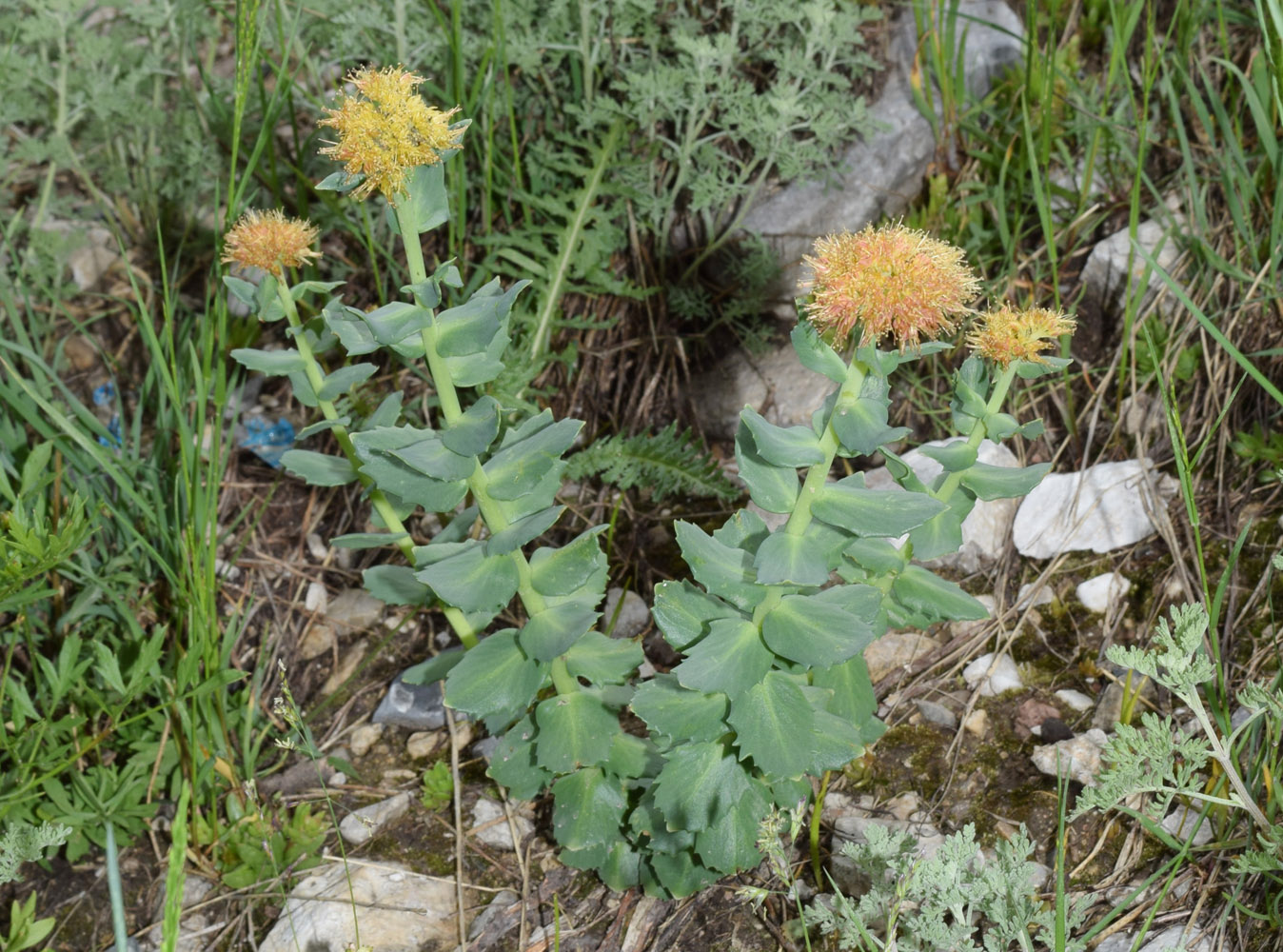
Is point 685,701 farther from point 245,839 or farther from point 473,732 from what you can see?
point 245,839

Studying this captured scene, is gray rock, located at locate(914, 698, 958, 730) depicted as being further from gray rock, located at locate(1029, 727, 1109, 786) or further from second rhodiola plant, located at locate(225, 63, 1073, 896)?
second rhodiola plant, located at locate(225, 63, 1073, 896)

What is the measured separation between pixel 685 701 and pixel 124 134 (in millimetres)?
3376

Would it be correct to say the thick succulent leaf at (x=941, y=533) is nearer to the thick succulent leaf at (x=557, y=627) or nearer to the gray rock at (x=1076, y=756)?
the thick succulent leaf at (x=557, y=627)

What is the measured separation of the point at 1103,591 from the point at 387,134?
2031 millimetres

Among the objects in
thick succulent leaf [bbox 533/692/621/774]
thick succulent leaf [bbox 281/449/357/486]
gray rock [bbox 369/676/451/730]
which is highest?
thick succulent leaf [bbox 281/449/357/486]

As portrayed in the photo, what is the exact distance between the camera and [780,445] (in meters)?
1.55

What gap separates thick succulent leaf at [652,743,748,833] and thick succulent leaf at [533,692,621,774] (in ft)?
0.50

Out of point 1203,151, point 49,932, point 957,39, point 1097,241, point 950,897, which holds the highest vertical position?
point 957,39

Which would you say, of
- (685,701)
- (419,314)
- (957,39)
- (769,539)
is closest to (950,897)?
(685,701)

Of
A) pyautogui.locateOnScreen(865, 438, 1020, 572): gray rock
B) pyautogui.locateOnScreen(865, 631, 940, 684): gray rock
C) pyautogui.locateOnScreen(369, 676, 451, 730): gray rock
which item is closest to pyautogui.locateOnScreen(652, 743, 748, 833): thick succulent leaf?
pyautogui.locateOnScreen(865, 631, 940, 684): gray rock

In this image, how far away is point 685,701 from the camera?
1867 millimetres

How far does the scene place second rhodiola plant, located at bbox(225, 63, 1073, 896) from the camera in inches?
60.6

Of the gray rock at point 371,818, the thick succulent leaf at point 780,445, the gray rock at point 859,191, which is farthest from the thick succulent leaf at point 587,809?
the gray rock at point 859,191

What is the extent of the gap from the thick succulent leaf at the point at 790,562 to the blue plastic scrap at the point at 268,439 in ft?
6.99
